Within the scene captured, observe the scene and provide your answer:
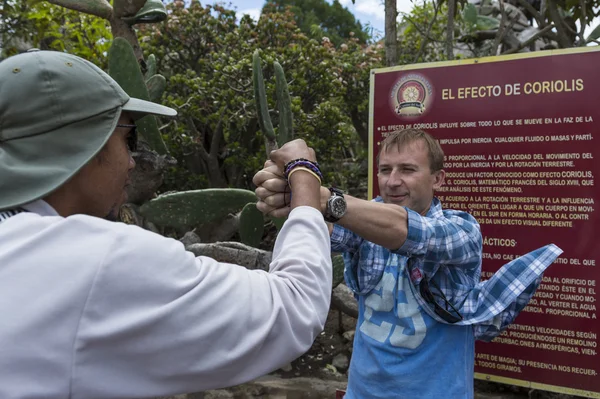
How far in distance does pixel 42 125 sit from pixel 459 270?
1573 millimetres

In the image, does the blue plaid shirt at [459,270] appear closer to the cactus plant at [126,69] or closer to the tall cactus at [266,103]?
the tall cactus at [266,103]

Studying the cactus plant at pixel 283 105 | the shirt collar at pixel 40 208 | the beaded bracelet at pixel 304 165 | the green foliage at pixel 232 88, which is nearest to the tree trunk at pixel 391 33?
the green foliage at pixel 232 88

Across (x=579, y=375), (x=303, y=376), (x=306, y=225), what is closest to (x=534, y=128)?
(x=579, y=375)

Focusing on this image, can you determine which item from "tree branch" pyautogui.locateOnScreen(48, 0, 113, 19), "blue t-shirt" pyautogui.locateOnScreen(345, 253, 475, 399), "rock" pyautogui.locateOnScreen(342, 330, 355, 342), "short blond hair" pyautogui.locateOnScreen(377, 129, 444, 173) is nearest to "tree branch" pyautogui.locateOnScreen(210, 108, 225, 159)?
"rock" pyautogui.locateOnScreen(342, 330, 355, 342)

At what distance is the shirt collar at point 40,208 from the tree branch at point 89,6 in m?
2.14

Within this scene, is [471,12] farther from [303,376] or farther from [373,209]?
[373,209]

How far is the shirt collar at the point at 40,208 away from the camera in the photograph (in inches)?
42.8

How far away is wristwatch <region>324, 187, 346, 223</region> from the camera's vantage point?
171cm

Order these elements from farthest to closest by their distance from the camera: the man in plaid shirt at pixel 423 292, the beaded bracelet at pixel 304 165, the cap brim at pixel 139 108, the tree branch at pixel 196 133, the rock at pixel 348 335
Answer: the tree branch at pixel 196 133 → the rock at pixel 348 335 → the man in plaid shirt at pixel 423 292 → the beaded bracelet at pixel 304 165 → the cap brim at pixel 139 108

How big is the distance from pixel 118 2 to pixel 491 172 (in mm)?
2203

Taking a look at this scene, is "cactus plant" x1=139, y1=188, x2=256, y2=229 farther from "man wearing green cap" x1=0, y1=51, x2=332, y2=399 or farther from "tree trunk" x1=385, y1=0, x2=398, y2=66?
"tree trunk" x1=385, y1=0, x2=398, y2=66

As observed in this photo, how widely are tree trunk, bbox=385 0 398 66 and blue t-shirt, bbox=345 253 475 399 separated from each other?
264 centimetres

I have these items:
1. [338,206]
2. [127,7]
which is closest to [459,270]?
[338,206]

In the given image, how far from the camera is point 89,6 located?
291cm
